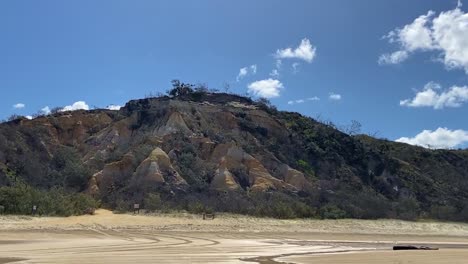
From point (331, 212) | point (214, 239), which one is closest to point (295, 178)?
point (331, 212)

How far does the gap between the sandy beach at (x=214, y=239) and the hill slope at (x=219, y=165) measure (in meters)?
3.99

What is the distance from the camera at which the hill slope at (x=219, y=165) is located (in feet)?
143

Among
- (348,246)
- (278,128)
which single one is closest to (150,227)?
(348,246)

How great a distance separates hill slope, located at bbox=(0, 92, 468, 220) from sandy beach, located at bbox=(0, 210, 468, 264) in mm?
3992

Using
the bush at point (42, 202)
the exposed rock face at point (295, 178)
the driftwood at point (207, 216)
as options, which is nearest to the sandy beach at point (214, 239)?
the driftwood at point (207, 216)

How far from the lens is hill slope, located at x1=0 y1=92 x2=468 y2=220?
4372cm

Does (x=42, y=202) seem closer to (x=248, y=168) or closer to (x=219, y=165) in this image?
(x=219, y=165)

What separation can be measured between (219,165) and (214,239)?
71.7ft

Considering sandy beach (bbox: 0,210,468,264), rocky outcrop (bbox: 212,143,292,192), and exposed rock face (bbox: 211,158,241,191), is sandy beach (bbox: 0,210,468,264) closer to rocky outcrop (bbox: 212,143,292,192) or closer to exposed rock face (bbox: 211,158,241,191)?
exposed rock face (bbox: 211,158,241,191)

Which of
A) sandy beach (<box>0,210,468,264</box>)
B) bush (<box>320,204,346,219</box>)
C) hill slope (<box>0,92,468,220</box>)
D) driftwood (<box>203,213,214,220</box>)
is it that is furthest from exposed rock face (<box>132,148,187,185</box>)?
bush (<box>320,204,346,219</box>)

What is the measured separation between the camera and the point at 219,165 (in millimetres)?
49188

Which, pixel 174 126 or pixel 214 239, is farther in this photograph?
pixel 174 126

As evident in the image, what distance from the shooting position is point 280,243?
26500 millimetres

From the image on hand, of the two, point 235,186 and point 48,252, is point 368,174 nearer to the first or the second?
point 235,186
